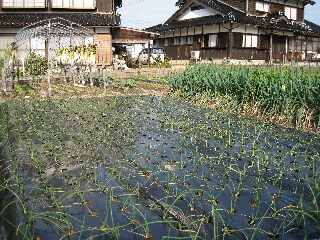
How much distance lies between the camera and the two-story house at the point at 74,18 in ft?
57.6

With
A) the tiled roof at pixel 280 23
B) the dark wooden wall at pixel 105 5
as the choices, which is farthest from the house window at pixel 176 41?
the dark wooden wall at pixel 105 5

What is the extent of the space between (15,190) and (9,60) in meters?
7.87

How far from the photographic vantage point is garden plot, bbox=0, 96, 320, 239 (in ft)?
7.34

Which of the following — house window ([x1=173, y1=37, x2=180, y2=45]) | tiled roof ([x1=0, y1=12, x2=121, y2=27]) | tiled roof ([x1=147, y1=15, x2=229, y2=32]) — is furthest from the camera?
house window ([x1=173, y1=37, x2=180, y2=45])

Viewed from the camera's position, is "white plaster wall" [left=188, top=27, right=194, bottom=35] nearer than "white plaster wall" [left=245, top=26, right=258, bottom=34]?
No

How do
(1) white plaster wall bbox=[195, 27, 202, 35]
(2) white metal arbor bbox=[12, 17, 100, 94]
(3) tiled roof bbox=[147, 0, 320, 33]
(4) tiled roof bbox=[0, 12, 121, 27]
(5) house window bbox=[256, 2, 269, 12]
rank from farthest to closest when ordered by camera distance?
1. (5) house window bbox=[256, 2, 269, 12]
2. (1) white plaster wall bbox=[195, 27, 202, 35]
3. (3) tiled roof bbox=[147, 0, 320, 33]
4. (4) tiled roof bbox=[0, 12, 121, 27]
5. (2) white metal arbor bbox=[12, 17, 100, 94]

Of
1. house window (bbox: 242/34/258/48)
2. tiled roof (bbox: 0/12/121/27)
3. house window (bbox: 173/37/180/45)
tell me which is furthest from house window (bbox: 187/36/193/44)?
tiled roof (bbox: 0/12/121/27)

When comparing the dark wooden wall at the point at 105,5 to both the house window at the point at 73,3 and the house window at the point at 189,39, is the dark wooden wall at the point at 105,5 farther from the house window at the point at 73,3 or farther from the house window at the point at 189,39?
the house window at the point at 189,39

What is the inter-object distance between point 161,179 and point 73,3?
1804 centimetres

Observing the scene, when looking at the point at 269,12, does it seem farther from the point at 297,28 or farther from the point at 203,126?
the point at 203,126

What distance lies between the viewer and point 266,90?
6004 mm

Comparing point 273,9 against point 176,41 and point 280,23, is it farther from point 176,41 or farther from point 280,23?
point 176,41

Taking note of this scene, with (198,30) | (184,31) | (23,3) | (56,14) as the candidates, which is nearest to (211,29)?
(198,30)

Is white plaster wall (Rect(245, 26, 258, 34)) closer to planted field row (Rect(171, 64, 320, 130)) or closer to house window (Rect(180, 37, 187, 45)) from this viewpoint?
house window (Rect(180, 37, 187, 45))
